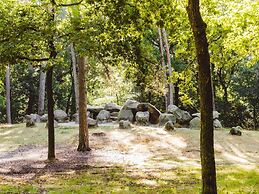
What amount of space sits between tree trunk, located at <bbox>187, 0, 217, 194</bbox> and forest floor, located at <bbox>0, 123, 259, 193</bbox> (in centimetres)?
285

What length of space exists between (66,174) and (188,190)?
195 inches

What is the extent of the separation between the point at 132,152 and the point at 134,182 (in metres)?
8.00

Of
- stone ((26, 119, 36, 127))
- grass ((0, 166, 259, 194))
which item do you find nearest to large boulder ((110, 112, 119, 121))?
stone ((26, 119, 36, 127))

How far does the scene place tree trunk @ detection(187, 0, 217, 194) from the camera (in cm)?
682

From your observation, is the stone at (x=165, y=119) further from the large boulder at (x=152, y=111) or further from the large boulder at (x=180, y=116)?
the large boulder at (x=152, y=111)

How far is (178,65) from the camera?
110ft

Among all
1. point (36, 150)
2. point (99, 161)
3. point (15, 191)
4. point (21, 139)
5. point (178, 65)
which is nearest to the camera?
point (15, 191)

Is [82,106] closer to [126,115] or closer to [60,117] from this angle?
[126,115]

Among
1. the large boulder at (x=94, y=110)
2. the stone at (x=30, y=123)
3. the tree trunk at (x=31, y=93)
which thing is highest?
the tree trunk at (x=31, y=93)

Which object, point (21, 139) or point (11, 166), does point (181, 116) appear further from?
point (11, 166)

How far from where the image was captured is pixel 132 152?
19.1 meters

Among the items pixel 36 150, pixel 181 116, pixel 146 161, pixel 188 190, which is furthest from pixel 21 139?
pixel 188 190

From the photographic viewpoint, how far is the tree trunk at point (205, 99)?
6816 millimetres

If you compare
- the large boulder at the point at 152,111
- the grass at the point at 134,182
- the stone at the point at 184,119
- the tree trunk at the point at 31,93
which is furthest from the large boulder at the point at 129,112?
the grass at the point at 134,182
